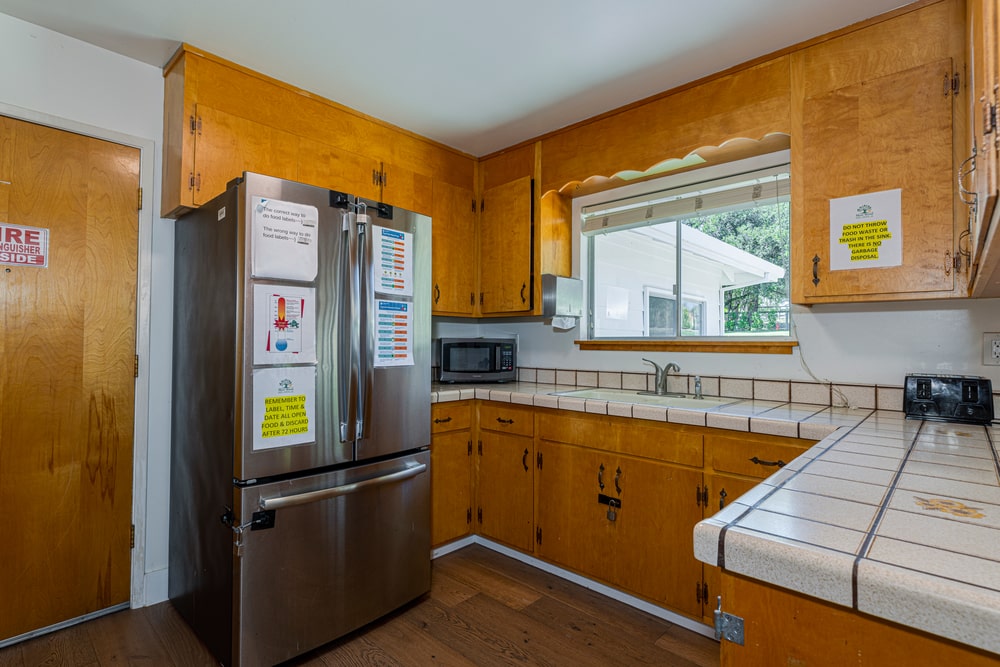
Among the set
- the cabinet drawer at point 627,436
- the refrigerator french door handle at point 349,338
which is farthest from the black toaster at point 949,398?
the refrigerator french door handle at point 349,338

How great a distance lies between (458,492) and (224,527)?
1.25 meters

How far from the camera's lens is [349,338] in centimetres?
193

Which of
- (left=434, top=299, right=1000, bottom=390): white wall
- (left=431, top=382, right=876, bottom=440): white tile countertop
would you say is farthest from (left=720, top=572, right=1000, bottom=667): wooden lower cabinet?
(left=434, top=299, right=1000, bottom=390): white wall

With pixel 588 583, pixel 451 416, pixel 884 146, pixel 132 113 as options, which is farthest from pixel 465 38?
pixel 588 583

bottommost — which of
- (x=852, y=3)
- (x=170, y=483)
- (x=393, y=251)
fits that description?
(x=170, y=483)

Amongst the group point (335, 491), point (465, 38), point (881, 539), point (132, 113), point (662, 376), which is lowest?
point (335, 491)

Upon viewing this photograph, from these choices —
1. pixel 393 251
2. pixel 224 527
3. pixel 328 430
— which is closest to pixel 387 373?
pixel 328 430

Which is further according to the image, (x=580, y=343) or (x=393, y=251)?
(x=580, y=343)

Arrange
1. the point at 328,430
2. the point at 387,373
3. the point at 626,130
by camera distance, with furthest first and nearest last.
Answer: the point at 626,130 → the point at 387,373 → the point at 328,430

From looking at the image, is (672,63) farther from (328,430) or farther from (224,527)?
(224,527)

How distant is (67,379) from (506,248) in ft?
7.27

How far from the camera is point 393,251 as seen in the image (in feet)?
6.96

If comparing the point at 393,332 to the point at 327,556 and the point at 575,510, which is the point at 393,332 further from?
the point at 575,510

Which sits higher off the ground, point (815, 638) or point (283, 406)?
point (283, 406)
